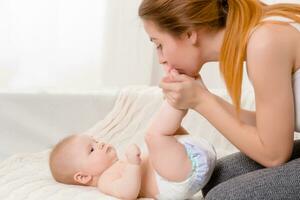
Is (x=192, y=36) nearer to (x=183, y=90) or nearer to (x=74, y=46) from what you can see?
(x=183, y=90)

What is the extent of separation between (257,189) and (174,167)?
0.79 ft

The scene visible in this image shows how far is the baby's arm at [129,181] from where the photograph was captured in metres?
1.42

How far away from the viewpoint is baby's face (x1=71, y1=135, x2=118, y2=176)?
5.13 ft

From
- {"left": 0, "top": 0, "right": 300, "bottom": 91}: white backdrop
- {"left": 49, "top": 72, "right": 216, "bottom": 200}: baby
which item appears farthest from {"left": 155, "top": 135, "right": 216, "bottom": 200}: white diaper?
{"left": 0, "top": 0, "right": 300, "bottom": 91}: white backdrop

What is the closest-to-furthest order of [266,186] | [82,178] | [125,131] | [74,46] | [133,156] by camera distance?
1. [266,186]
2. [133,156]
3. [82,178]
4. [125,131]
5. [74,46]

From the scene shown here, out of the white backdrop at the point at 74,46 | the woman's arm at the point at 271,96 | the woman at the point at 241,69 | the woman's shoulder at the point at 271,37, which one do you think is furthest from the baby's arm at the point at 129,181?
the white backdrop at the point at 74,46

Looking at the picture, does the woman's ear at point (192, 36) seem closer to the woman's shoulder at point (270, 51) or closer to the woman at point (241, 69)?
the woman at point (241, 69)

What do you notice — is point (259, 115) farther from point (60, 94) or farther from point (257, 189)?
point (60, 94)

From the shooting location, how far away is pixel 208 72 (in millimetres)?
2658

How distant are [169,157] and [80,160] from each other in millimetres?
307

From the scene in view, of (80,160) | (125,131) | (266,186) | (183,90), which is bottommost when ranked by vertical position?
(125,131)

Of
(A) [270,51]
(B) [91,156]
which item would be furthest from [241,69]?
(B) [91,156]

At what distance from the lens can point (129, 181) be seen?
1.42 m

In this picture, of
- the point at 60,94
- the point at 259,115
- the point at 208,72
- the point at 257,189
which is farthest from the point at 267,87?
the point at 208,72
